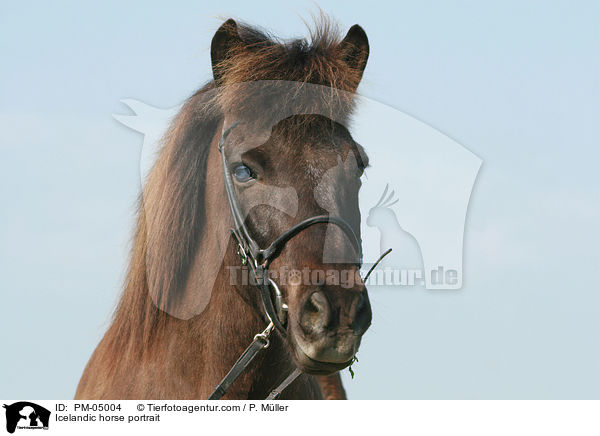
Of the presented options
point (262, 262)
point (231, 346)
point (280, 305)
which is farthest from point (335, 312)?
point (231, 346)

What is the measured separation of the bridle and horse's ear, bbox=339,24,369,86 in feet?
3.41

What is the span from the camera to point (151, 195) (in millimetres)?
4234

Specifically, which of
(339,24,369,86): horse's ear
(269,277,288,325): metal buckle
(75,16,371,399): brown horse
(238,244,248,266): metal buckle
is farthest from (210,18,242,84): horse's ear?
(269,277,288,325): metal buckle

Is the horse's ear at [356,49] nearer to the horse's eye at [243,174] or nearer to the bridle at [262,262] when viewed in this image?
the bridle at [262,262]

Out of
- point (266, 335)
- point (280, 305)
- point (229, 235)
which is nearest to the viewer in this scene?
point (280, 305)

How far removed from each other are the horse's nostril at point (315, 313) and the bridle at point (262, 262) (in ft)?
0.75

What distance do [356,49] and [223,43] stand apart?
0.94 meters

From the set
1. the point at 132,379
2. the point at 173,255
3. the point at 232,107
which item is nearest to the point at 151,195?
the point at 173,255

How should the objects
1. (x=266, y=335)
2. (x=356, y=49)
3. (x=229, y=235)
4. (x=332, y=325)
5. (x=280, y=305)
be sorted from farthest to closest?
(x=356, y=49) < (x=229, y=235) < (x=266, y=335) < (x=280, y=305) < (x=332, y=325)

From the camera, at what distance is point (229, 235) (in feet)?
12.3

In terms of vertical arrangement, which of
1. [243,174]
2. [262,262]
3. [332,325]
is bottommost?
[332,325]

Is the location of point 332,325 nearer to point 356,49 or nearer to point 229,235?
point 229,235

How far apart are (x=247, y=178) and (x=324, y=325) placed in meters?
1.04

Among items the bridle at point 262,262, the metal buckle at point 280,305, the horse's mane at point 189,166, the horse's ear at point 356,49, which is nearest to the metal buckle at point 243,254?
the bridle at point 262,262
